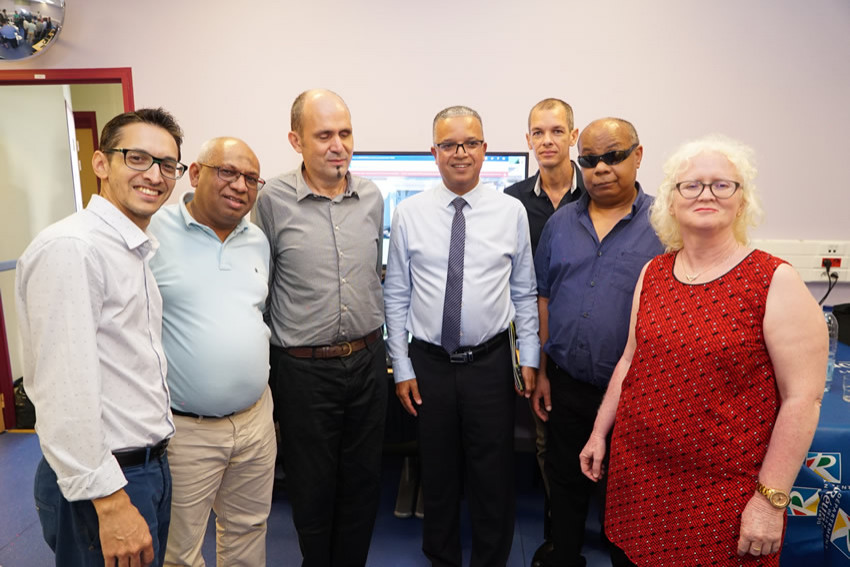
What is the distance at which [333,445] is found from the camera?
182cm

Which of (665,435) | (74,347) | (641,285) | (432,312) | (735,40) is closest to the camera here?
(74,347)

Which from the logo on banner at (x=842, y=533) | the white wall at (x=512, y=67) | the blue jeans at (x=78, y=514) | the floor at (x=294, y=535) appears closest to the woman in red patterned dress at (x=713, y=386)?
the logo on banner at (x=842, y=533)

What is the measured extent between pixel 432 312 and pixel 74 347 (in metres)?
1.12

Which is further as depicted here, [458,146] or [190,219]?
[458,146]

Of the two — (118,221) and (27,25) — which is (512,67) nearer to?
(118,221)

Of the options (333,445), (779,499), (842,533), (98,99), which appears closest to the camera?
(779,499)

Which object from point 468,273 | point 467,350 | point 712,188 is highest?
point 712,188

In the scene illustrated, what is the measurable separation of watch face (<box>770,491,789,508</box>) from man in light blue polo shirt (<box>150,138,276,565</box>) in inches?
55.2

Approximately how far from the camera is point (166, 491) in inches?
51.6

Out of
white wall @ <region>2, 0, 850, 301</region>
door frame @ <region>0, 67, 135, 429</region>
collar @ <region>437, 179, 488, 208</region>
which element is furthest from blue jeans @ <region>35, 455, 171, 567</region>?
door frame @ <region>0, 67, 135, 429</region>

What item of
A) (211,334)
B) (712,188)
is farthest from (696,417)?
(211,334)

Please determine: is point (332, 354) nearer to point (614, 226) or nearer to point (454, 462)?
point (454, 462)

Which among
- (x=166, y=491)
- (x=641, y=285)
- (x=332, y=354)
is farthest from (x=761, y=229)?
(x=166, y=491)

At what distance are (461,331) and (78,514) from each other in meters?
1.21
